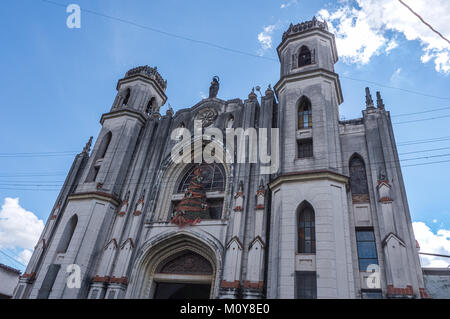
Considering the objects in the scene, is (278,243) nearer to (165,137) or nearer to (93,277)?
(93,277)

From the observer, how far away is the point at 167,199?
2161cm

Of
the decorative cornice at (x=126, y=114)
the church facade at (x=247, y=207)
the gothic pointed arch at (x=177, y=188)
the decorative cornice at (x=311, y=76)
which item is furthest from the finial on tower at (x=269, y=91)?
the decorative cornice at (x=126, y=114)

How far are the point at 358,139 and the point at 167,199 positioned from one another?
42.1 ft

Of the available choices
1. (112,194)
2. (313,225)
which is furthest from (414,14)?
(112,194)

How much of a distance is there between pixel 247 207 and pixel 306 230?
3.61 meters

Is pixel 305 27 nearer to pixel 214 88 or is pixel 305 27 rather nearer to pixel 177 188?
pixel 214 88

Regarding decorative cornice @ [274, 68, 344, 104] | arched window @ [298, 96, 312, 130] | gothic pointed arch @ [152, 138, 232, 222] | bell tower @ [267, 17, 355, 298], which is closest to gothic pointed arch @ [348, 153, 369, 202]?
bell tower @ [267, 17, 355, 298]

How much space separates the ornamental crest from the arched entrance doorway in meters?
9.47

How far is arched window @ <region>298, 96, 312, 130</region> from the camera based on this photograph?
65.0 ft

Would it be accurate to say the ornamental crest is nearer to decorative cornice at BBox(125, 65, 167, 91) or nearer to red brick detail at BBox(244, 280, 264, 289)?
decorative cornice at BBox(125, 65, 167, 91)

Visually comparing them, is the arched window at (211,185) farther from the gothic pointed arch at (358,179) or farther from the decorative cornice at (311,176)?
the gothic pointed arch at (358,179)

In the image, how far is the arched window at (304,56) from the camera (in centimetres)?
2277

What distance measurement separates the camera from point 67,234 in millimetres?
20219
